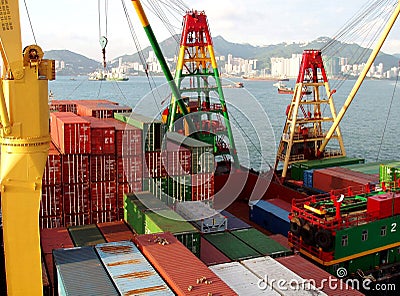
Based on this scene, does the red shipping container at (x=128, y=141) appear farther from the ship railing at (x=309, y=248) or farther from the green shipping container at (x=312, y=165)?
the green shipping container at (x=312, y=165)

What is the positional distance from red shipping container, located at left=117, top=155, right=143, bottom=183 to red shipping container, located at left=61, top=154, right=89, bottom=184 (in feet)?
5.99

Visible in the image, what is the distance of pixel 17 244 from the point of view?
46.7 ft

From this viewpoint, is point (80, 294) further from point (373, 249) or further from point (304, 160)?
point (304, 160)

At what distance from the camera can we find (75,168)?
960 inches

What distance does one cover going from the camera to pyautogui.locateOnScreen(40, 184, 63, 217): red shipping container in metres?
23.8

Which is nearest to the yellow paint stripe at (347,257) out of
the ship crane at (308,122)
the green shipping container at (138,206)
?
the green shipping container at (138,206)

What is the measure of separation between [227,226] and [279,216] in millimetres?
5263

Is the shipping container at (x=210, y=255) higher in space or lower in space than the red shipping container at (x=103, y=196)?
lower

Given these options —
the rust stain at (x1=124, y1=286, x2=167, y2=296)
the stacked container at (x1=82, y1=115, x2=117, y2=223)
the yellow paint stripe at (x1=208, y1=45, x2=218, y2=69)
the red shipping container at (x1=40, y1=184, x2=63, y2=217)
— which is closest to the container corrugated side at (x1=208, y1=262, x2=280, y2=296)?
the rust stain at (x1=124, y1=286, x2=167, y2=296)

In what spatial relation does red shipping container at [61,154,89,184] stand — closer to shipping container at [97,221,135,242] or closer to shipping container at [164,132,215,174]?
shipping container at [97,221,135,242]

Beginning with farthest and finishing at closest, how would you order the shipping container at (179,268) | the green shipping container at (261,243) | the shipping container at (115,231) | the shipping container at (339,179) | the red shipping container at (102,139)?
1. the shipping container at (339,179)
2. the red shipping container at (102,139)
3. the shipping container at (115,231)
4. the green shipping container at (261,243)
5. the shipping container at (179,268)

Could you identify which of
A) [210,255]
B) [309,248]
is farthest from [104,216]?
[309,248]

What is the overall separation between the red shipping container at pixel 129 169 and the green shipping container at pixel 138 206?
1019mm

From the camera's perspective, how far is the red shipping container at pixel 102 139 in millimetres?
24688
